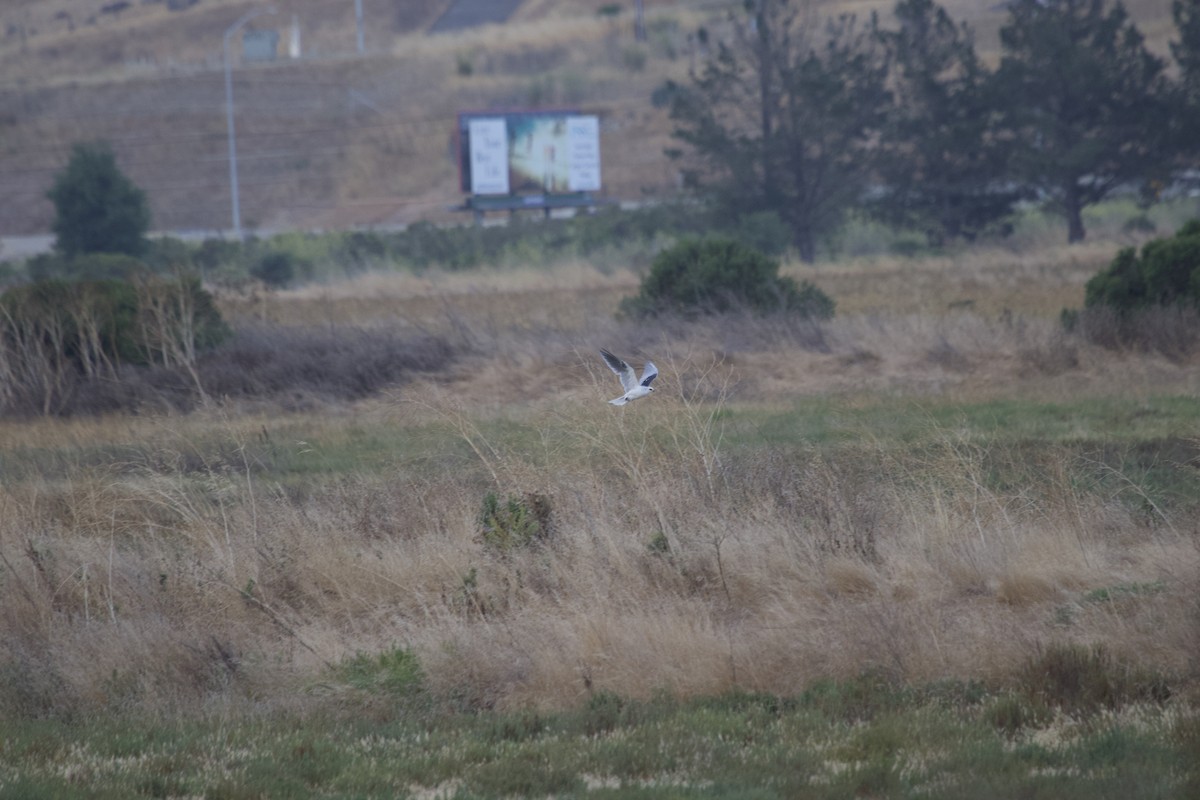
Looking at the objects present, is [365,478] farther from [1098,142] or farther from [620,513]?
[1098,142]

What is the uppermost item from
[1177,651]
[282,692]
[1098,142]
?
[1098,142]

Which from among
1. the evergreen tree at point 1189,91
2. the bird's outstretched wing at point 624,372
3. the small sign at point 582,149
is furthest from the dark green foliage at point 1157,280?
the small sign at point 582,149

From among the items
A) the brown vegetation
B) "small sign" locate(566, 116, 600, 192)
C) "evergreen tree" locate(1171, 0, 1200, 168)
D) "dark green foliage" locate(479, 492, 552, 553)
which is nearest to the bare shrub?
the brown vegetation

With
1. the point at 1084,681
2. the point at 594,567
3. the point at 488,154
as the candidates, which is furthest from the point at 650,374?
the point at 488,154

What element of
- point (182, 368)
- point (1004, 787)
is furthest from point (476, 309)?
point (1004, 787)

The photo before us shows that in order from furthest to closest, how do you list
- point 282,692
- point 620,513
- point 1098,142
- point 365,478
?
1. point 1098,142
2. point 365,478
3. point 620,513
4. point 282,692

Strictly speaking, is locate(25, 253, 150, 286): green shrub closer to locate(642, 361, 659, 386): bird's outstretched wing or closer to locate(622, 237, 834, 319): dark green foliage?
locate(622, 237, 834, 319): dark green foliage

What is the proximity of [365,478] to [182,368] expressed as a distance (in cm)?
723

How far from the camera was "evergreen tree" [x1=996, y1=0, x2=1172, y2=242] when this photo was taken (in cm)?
3647

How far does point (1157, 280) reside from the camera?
58.7ft

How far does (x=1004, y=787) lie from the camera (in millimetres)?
5164

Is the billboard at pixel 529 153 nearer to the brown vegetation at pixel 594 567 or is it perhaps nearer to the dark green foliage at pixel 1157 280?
the dark green foliage at pixel 1157 280

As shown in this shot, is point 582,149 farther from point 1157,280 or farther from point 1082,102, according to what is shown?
point 1157,280

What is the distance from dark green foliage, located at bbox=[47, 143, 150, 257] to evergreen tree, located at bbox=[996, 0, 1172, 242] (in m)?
27.4
